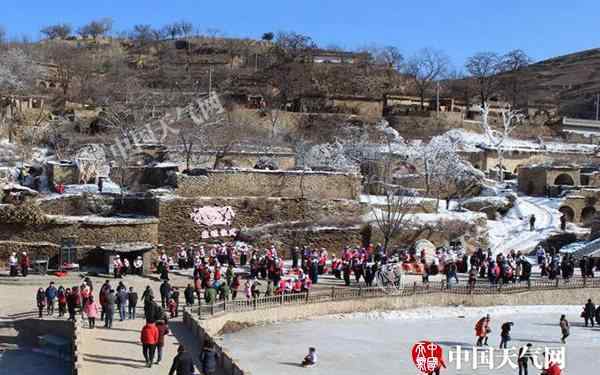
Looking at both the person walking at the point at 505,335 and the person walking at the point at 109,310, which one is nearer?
the person walking at the point at 109,310

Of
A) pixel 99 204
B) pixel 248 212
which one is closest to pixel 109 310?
pixel 99 204

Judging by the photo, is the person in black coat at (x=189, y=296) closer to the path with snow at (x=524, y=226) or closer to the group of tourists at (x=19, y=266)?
the group of tourists at (x=19, y=266)

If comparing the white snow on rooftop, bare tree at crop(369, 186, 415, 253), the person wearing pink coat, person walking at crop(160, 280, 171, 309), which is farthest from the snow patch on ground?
the white snow on rooftop

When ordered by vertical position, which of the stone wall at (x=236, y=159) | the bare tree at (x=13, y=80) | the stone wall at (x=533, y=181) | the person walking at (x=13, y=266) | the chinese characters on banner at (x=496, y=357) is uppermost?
the bare tree at (x=13, y=80)

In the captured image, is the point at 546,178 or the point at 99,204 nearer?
the point at 99,204

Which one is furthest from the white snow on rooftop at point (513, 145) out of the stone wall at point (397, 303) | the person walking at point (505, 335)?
the person walking at point (505, 335)

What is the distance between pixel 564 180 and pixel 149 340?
3389 centimetres

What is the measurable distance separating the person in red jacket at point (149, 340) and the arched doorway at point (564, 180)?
33027 millimetres

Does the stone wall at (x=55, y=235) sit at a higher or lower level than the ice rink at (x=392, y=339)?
higher

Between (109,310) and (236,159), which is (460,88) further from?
(109,310)

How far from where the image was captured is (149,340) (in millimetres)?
15742

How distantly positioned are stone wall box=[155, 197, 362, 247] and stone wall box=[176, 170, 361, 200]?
1.70 feet

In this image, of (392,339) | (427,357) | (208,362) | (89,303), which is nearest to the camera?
(427,357)

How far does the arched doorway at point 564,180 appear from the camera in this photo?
4453cm
